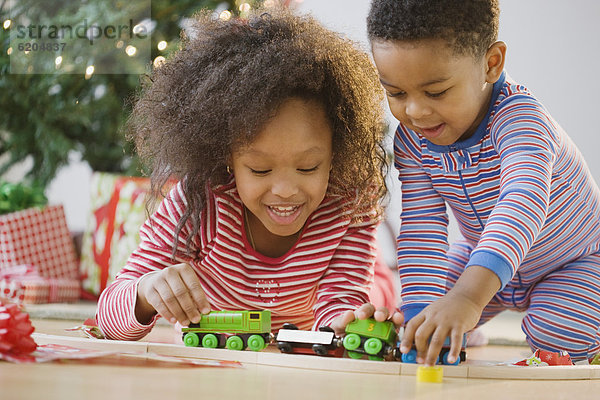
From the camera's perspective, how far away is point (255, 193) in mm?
1200

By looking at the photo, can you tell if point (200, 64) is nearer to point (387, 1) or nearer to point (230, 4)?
point (387, 1)

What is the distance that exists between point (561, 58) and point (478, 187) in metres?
1.94

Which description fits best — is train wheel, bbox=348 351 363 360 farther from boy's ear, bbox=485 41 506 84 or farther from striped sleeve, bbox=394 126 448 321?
boy's ear, bbox=485 41 506 84

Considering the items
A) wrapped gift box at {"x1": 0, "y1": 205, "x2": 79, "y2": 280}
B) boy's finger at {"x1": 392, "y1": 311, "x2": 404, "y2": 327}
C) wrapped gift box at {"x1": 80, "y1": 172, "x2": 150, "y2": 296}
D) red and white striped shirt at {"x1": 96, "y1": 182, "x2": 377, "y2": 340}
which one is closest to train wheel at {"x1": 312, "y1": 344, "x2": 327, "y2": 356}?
boy's finger at {"x1": 392, "y1": 311, "x2": 404, "y2": 327}

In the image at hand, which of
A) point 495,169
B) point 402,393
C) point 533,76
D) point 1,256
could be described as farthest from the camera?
point 533,76

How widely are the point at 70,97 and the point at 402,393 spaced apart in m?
1.92

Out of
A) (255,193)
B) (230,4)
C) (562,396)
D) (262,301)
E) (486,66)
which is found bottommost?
(562,396)

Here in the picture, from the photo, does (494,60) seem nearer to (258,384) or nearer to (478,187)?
(478,187)

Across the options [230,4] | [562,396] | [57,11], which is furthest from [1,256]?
[562,396]

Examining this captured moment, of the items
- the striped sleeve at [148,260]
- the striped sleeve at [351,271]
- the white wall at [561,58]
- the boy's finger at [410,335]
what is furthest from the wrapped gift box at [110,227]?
the boy's finger at [410,335]

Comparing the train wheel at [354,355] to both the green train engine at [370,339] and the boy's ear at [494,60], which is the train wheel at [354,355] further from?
the boy's ear at [494,60]

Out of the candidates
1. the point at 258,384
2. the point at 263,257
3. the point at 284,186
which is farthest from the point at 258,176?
the point at 258,384

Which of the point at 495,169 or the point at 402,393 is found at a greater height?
the point at 495,169

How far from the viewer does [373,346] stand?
1.05m
